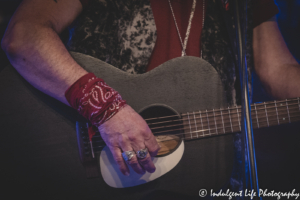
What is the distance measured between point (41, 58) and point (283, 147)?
5.95ft

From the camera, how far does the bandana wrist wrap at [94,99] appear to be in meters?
0.62

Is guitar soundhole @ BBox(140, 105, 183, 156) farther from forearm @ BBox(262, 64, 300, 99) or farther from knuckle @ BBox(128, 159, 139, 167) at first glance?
forearm @ BBox(262, 64, 300, 99)

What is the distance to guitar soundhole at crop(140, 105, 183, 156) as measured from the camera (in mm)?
775

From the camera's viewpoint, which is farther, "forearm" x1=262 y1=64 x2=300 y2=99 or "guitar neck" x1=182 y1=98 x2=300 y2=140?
"forearm" x1=262 y1=64 x2=300 y2=99

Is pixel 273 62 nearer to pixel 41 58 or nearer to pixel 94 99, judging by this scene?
pixel 94 99

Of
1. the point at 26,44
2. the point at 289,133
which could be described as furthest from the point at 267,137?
Answer: the point at 26,44

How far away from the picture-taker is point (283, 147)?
1.34m

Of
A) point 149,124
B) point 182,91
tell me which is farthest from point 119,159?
point 182,91

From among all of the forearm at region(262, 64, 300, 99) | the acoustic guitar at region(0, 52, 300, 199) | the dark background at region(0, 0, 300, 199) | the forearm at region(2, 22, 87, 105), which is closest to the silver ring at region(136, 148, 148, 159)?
the acoustic guitar at region(0, 52, 300, 199)

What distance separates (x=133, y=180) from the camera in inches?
29.1

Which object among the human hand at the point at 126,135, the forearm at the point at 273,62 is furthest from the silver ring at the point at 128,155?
the forearm at the point at 273,62

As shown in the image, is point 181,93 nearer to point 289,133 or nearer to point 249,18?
point 249,18

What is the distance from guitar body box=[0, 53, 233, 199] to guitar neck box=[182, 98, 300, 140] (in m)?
0.04

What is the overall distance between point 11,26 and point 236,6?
850 millimetres
